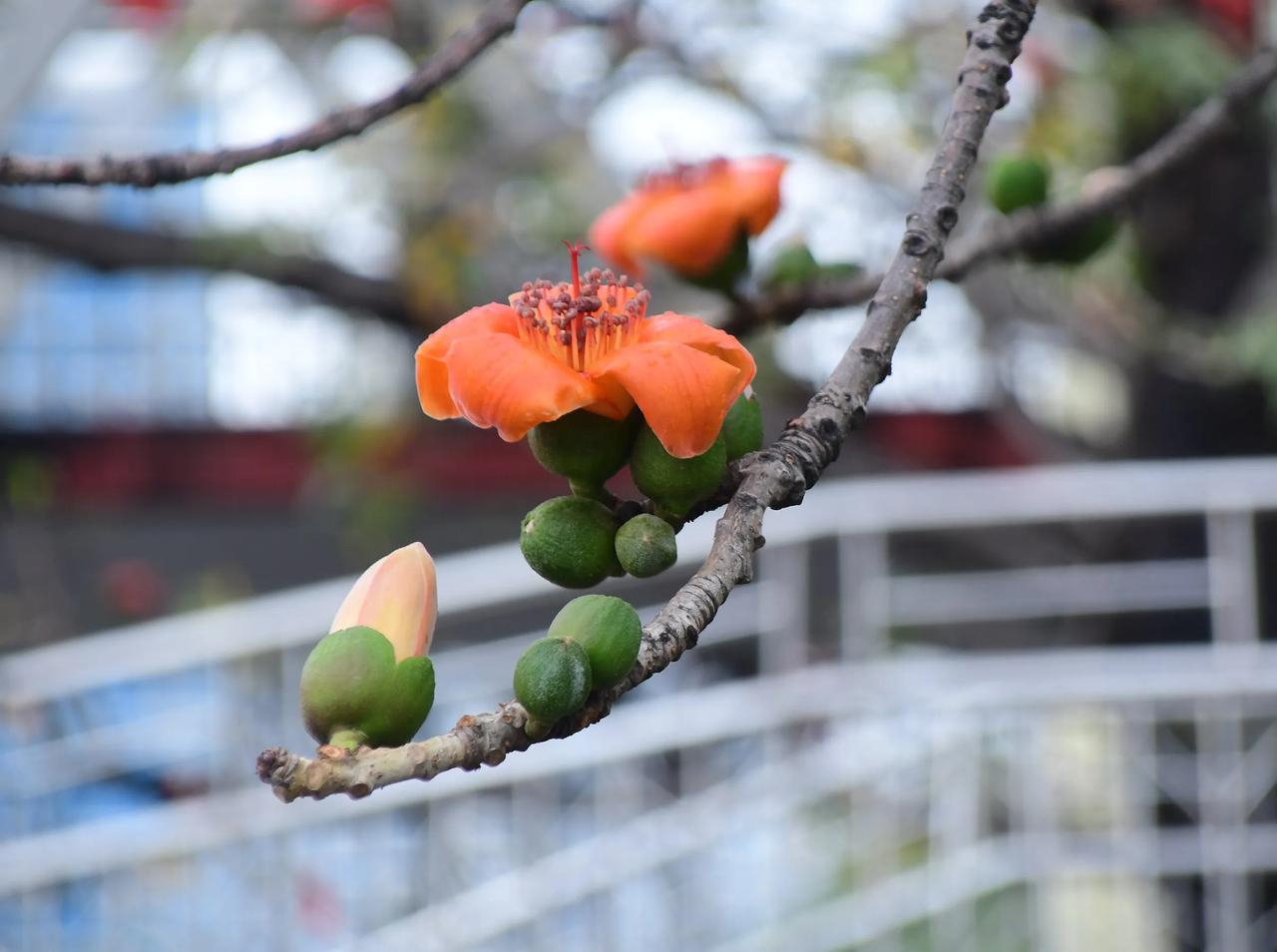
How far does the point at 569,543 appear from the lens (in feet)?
2.22

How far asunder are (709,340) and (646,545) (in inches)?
3.9

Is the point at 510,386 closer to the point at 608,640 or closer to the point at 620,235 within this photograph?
the point at 608,640

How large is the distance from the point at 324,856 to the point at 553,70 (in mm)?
2400

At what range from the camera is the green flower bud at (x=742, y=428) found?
0.71 meters

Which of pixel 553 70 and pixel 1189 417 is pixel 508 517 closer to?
pixel 553 70

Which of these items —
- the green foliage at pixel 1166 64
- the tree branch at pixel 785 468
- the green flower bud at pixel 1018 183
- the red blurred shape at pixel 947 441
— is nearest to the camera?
the tree branch at pixel 785 468

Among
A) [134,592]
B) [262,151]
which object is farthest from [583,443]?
[134,592]

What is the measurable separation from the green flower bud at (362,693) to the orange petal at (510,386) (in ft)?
0.37

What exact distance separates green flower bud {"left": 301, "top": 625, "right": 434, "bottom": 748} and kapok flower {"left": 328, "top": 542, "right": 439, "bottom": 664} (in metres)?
0.02

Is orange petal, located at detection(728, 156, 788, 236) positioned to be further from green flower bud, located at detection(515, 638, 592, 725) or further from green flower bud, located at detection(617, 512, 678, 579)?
green flower bud, located at detection(515, 638, 592, 725)

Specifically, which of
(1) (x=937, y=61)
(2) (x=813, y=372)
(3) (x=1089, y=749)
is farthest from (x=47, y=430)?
(3) (x=1089, y=749)

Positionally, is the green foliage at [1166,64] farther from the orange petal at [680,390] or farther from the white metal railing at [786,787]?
the orange petal at [680,390]

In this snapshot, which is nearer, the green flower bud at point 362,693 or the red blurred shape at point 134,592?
the green flower bud at point 362,693

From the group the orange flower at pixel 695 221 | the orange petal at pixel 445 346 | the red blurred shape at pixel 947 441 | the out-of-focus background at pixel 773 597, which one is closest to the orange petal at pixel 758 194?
the orange flower at pixel 695 221
